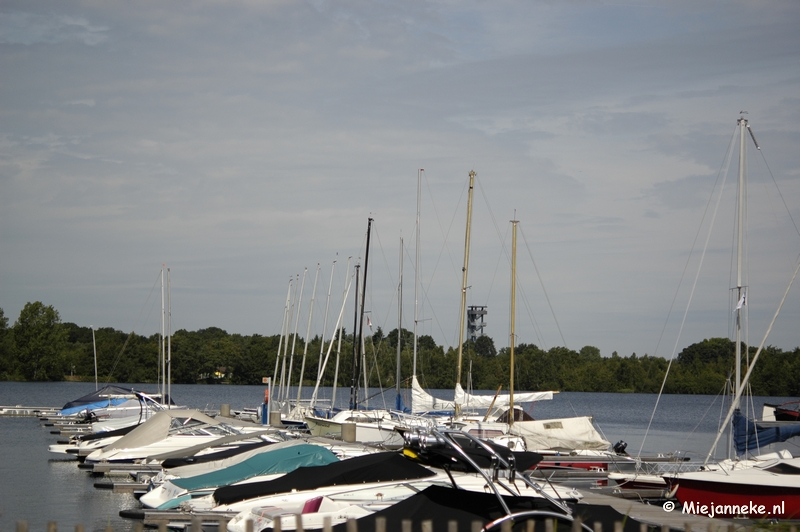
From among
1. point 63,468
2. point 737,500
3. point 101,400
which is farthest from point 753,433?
point 101,400

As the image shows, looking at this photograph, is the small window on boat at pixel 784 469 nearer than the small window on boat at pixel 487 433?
Yes

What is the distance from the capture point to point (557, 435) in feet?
121

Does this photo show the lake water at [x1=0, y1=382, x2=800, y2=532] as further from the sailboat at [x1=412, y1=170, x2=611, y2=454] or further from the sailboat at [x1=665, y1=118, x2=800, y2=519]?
the sailboat at [x1=412, y1=170, x2=611, y2=454]

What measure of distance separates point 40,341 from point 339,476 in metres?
127

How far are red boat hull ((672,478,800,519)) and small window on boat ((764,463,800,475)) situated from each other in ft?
2.07

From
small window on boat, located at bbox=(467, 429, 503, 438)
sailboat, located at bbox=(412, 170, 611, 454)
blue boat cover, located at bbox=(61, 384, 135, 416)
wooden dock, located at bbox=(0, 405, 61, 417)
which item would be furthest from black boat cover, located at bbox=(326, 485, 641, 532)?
wooden dock, located at bbox=(0, 405, 61, 417)

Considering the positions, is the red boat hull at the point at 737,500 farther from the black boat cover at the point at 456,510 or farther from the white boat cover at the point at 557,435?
the white boat cover at the point at 557,435

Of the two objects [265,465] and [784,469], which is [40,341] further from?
[784,469]

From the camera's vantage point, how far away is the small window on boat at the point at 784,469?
Result: 2288 cm

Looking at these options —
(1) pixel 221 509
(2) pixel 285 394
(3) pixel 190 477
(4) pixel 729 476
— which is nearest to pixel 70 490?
(3) pixel 190 477

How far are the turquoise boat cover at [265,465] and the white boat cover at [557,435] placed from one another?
15.6 meters

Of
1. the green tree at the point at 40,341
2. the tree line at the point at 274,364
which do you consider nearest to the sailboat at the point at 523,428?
the tree line at the point at 274,364

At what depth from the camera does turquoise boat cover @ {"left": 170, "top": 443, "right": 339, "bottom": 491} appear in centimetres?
2194

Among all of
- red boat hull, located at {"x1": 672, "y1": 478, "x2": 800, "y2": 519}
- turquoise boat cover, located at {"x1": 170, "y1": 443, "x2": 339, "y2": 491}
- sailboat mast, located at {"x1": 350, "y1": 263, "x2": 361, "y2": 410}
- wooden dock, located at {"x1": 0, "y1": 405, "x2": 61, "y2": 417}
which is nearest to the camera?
turquoise boat cover, located at {"x1": 170, "y1": 443, "x2": 339, "y2": 491}
